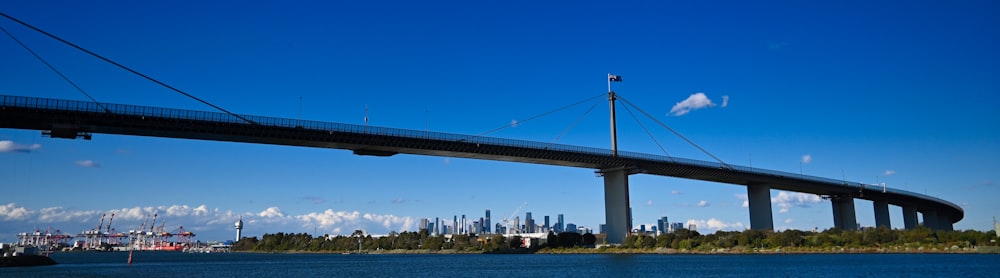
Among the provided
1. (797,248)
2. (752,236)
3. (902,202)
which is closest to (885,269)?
(797,248)

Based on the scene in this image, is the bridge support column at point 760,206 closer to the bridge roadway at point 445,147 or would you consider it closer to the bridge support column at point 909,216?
the bridge roadway at point 445,147

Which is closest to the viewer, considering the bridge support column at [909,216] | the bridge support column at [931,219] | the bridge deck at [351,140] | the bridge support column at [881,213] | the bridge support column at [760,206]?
the bridge deck at [351,140]

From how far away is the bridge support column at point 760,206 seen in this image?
129m

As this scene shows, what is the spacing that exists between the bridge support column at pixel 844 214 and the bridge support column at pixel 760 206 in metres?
29.9

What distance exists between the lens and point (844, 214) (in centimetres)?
15200

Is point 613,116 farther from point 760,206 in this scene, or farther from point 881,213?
point 881,213

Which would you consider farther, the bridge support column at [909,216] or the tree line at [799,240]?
the bridge support column at [909,216]

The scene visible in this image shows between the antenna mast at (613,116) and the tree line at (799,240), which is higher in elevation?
the antenna mast at (613,116)

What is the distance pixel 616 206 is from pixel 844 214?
6978cm

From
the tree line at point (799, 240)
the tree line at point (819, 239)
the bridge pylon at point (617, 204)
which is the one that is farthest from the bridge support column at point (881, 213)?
the bridge pylon at point (617, 204)

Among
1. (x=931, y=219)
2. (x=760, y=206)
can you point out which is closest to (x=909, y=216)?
(x=931, y=219)

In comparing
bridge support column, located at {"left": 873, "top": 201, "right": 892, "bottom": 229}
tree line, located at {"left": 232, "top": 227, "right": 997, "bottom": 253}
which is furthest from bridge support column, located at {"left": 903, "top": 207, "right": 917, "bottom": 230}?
tree line, located at {"left": 232, "top": 227, "right": 997, "bottom": 253}

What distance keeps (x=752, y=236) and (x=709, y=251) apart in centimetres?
771

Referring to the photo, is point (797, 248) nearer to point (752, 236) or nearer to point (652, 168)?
point (752, 236)
